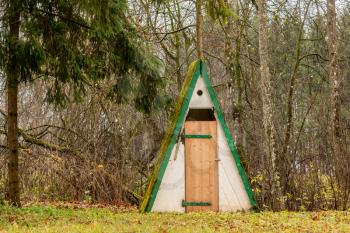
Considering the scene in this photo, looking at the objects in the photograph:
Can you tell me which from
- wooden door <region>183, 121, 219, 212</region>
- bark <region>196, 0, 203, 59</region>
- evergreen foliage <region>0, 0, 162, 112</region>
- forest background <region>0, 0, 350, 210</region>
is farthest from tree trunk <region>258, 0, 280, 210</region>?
evergreen foliage <region>0, 0, 162, 112</region>

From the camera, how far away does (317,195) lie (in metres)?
10.6

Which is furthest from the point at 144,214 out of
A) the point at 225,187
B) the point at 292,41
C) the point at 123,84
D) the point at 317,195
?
the point at 292,41

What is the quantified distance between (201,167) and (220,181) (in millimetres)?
410

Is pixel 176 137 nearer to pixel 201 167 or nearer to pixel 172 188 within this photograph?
pixel 201 167

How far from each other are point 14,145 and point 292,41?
13.6m

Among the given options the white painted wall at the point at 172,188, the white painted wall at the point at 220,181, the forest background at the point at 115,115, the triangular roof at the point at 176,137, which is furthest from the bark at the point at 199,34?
the white painted wall at the point at 172,188

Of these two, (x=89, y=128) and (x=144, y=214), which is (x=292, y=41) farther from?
(x=144, y=214)

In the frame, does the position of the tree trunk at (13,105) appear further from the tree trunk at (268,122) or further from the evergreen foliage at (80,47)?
the tree trunk at (268,122)

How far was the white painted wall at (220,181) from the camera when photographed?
9234 millimetres

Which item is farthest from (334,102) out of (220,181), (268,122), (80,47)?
(80,47)

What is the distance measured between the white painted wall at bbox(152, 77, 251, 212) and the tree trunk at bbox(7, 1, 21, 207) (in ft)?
8.16

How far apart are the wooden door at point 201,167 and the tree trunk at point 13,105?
2931mm

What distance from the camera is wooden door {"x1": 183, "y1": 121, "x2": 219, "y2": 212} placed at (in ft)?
30.4

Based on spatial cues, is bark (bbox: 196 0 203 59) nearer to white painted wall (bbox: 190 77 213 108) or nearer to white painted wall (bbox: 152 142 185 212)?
white painted wall (bbox: 190 77 213 108)
